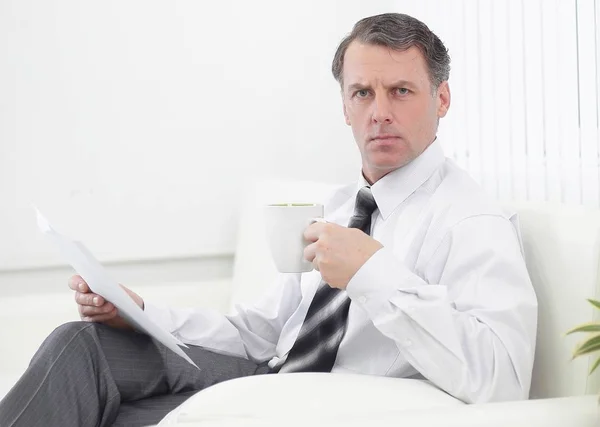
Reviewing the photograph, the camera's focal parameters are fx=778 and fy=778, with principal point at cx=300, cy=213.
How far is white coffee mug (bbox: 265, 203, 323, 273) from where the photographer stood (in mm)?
1087

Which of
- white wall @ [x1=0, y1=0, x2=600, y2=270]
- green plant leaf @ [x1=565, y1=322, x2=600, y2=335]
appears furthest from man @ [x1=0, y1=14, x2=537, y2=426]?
white wall @ [x1=0, y1=0, x2=600, y2=270]

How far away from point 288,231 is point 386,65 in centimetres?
41

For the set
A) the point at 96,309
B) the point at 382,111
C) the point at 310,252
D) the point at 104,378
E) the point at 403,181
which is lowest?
the point at 104,378

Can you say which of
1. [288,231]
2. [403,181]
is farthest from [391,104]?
[288,231]

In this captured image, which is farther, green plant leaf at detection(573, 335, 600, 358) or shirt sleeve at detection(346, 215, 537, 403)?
shirt sleeve at detection(346, 215, 537, 403)

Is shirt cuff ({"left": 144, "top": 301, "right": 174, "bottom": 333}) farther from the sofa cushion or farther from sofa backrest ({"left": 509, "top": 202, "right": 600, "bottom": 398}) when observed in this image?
sofa backrest ({"left": 509, "top": 202, "right": 600, "bottom": 398})

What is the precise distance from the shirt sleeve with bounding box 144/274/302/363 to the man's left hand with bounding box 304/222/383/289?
517 millimetres

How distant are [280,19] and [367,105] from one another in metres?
1.40

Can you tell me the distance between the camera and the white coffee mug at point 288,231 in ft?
3.57

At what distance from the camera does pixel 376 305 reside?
106 cm

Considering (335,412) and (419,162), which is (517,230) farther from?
(335,412)

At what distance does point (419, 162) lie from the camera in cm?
136

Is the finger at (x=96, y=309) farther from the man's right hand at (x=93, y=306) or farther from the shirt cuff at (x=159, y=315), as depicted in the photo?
the shirt cuff at (x=159, y=315)

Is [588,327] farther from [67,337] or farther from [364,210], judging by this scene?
[67,337]
